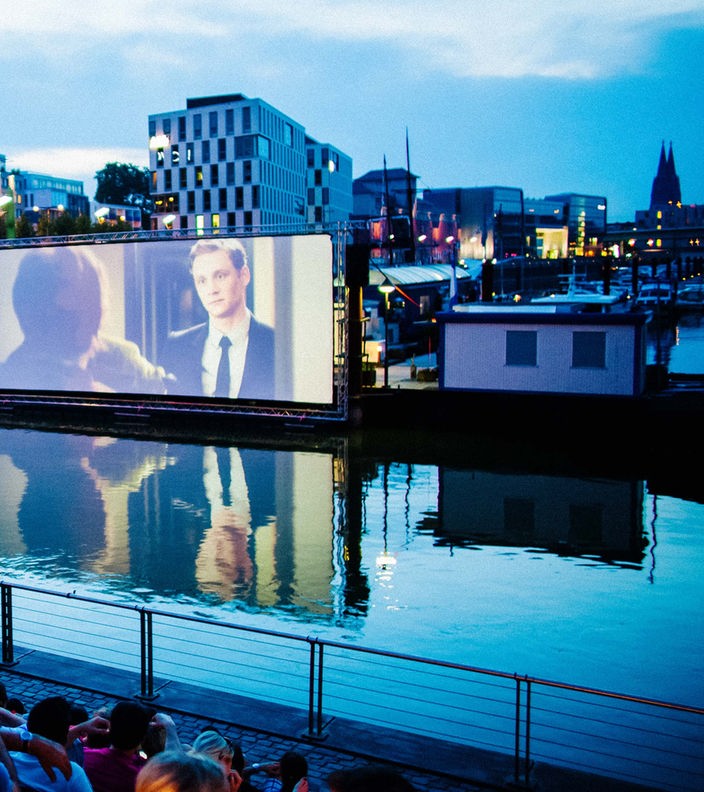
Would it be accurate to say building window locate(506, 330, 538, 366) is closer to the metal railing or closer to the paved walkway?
the metal railing

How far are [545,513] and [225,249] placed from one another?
17.3 meters

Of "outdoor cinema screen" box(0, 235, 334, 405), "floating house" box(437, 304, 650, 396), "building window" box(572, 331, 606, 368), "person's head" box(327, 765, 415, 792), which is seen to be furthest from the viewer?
"outdoor cinema screen" box(0, 235, 334, 405)

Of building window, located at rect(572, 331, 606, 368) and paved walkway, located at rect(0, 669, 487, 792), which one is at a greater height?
building window, located at rect(572, 331, 606, 368)

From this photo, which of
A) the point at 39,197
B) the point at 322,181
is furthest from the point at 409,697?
the point at 39,197

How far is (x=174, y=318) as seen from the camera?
34312 millimetres

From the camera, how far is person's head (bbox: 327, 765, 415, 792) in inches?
104

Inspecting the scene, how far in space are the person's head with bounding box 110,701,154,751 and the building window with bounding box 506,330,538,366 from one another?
90.2 feet

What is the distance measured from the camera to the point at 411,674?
11.7m

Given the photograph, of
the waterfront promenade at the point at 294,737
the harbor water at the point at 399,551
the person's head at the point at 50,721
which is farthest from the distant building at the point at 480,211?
the person's head at the point at 50,721

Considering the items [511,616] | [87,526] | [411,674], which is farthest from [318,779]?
[87,526]

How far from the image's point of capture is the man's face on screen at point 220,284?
1305 inches

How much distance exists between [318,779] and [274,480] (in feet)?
59.4

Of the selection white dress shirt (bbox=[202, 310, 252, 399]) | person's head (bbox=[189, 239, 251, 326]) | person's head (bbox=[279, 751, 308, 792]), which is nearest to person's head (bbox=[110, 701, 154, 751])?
person's head (bbox=[279, 751, 308, 792])

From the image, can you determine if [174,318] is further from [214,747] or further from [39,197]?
[39,197]
